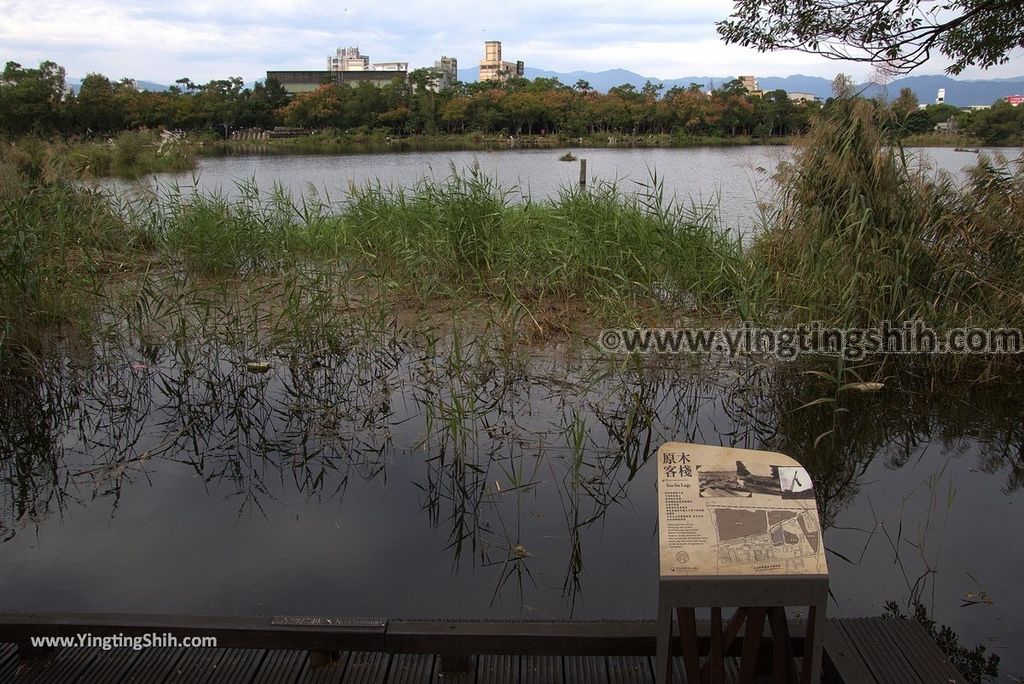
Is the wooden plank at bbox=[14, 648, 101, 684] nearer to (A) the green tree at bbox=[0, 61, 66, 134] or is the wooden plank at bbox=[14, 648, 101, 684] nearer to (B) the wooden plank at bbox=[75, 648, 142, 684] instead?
(B) the wooden plank at bbox=[75, 648, 142, 684]

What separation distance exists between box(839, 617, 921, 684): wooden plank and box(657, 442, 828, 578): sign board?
69 centimetres

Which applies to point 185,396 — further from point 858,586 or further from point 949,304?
point 949,304

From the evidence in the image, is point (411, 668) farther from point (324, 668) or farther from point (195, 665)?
point (195, 665)

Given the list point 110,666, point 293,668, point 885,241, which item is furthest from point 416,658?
point 885,241

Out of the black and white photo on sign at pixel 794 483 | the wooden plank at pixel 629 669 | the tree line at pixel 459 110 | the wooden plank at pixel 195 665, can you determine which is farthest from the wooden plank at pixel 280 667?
the tree line at pixel 459 110

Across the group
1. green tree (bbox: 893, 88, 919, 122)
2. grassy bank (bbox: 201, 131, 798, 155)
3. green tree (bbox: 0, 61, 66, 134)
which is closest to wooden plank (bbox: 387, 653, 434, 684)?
green tree (bbox: 893, 88, 919, 122)

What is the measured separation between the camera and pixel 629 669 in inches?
91.1

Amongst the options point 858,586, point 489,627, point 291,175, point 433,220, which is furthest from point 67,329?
point 291,175

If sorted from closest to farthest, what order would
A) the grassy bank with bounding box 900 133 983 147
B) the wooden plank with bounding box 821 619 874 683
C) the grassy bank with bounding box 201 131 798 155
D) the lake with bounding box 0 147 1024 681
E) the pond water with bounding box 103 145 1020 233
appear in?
the wooden plank with bounding box 821 619 874 683 → the lake with bounding box 0 147 1024 681 → the grassy bank with bounding box 900 133 983 147 → the pond water with bounding box 103 145 1020 233 → the grassy bank with bounding box 201 131 798 155

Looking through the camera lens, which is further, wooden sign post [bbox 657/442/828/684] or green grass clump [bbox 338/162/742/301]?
green grass clump [bbox 338/162/742/301]

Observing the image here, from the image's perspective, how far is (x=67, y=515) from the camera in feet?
11.6

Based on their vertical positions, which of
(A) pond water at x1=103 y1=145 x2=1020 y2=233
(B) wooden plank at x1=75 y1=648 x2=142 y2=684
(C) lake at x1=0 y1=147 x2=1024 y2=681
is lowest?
(C) lake at x1=0 y1=147 x2=1024 y2=681

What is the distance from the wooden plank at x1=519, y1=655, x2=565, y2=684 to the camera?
2.25m

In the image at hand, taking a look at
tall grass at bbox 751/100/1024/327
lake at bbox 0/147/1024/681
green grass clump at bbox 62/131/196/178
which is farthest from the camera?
green grass clump at bbox 62/131/196/178
